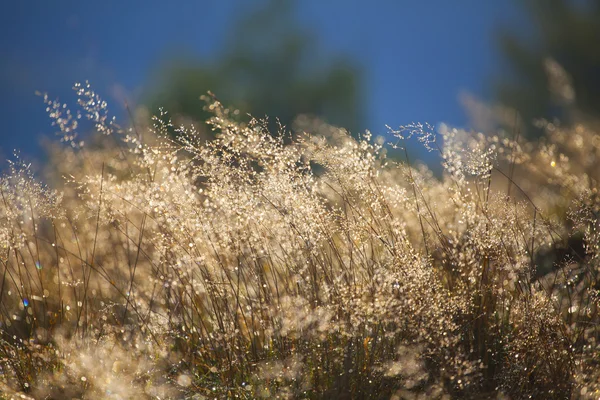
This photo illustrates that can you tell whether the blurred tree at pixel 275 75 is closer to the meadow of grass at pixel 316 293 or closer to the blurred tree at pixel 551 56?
the blurred tree at pixel 551 56

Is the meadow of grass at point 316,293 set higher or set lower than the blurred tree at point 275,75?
lower

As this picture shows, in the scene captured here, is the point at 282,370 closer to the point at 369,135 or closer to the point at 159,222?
the point at 159,222

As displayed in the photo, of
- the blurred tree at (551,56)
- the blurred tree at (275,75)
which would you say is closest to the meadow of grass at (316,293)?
the blurred tree at (551,56)

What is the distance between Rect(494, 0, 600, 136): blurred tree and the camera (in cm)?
1152

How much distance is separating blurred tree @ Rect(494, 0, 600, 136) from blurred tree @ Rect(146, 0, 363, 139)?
3390mm

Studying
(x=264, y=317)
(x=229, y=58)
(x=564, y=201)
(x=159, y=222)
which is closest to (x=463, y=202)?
(x=264, y=317)

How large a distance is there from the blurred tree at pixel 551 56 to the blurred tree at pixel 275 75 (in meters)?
3.39

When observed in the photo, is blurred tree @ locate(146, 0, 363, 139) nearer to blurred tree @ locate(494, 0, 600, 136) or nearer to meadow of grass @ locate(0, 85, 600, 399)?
blurred tree @ locate(494, 0, 600, 136)

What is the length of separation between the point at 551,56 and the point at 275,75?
20.3 ft

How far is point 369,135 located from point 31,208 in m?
1.38

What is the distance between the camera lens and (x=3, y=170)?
2414mm

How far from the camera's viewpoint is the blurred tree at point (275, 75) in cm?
1329

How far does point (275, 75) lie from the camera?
47.9 feet

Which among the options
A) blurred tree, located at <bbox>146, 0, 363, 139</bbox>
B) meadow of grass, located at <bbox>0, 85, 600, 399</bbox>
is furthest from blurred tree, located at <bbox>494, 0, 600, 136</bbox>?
meadow of grass, located at <bbox>0, 85, 600, 399</bbox>
